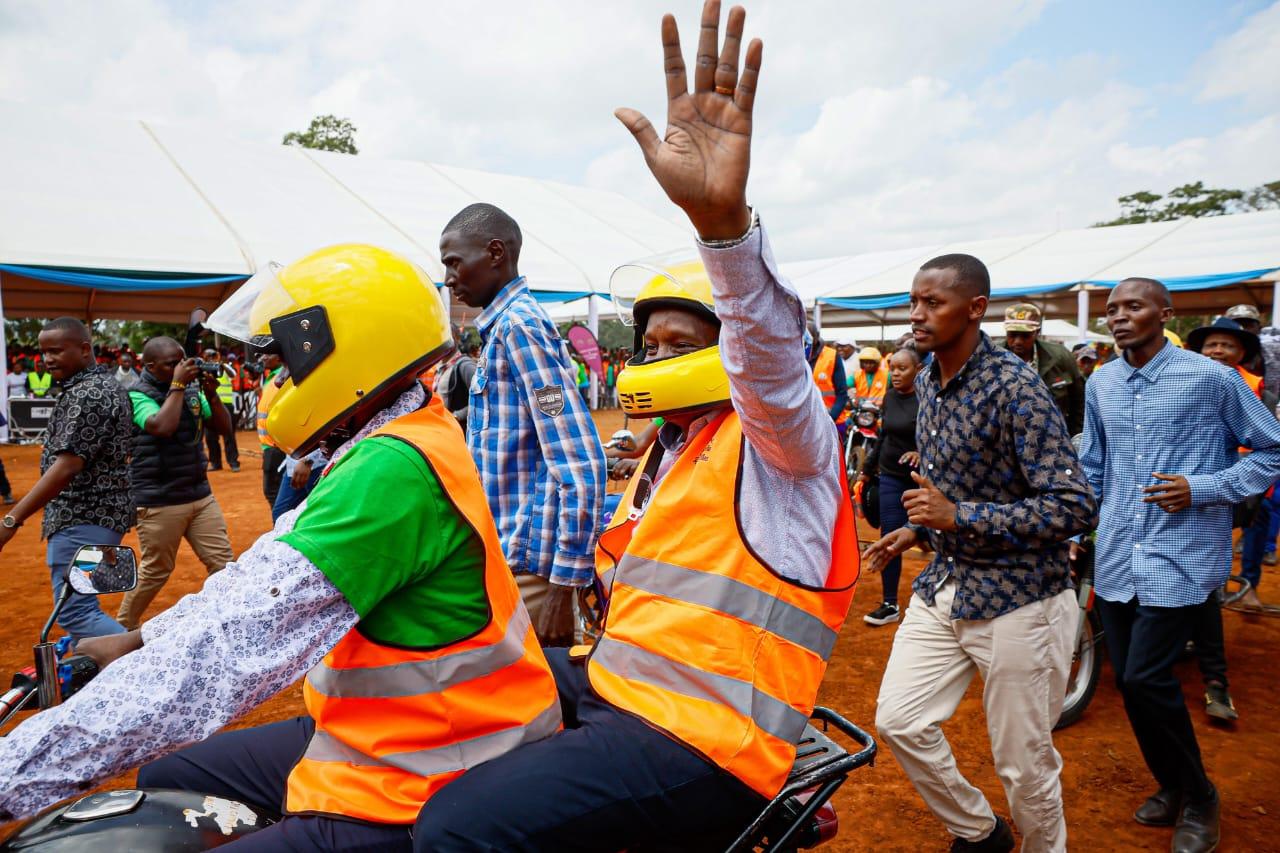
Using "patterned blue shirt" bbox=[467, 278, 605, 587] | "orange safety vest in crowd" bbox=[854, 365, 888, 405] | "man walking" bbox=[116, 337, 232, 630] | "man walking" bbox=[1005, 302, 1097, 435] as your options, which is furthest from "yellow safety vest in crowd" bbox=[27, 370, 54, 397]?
"man walking" bbox=[1005, 302, 1097, 435]

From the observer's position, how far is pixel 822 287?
71.4 feet

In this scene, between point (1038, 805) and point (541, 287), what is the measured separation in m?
→ 15.9

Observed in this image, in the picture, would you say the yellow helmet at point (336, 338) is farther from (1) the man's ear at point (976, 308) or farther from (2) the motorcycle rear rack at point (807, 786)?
(1) the man's ear at point (976, 308)

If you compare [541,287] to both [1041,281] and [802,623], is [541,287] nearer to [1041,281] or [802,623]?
[1041,281]

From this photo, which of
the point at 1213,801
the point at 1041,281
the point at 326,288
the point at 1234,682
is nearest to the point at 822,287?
the point at 1041,281

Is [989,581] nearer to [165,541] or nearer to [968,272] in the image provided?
[968,272]

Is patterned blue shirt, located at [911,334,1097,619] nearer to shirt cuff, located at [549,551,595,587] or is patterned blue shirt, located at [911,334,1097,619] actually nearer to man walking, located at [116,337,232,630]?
shirt cuff, located at [549,551,595,587]

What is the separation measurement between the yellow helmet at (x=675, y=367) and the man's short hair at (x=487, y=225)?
4.68ft

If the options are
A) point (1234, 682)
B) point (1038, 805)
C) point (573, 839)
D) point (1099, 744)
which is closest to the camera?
point (573, 839)

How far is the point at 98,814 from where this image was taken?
1.65 m

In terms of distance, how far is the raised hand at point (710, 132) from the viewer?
1.46 meters

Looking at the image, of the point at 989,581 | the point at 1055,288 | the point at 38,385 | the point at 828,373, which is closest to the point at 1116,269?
the point at 1055,288

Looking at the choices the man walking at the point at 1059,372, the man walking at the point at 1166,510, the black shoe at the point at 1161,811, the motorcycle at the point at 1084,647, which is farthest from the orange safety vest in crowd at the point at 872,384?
the black shoe at the point at 1161,811

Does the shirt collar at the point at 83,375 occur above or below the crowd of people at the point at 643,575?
above
